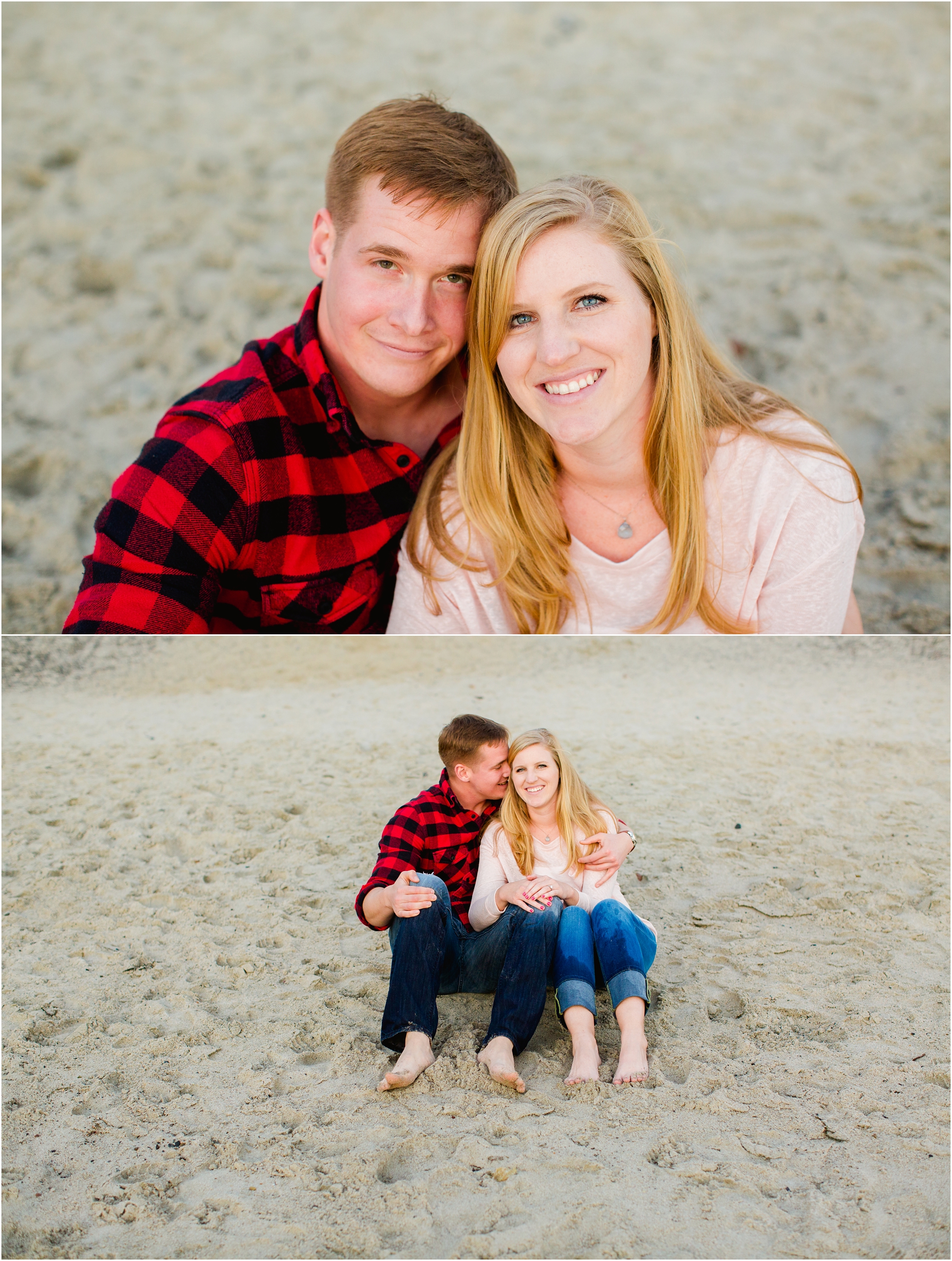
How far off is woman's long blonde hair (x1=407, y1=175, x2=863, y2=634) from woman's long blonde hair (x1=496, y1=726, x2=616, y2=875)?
376mm

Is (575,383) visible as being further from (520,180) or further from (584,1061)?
(520,180)

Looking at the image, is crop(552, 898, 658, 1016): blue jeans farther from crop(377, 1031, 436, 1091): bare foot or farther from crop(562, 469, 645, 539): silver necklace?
crop(562, 469, 645, 539): silver necklace

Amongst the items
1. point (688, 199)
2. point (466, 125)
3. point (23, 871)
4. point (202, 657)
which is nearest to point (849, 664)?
point (688, 199)

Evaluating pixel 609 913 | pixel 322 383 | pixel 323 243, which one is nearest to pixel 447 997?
pixel 609 913

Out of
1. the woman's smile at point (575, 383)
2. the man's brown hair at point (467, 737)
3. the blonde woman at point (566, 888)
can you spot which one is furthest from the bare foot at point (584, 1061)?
the woman's smile at point (575, 383)

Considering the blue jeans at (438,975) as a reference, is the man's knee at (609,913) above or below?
above

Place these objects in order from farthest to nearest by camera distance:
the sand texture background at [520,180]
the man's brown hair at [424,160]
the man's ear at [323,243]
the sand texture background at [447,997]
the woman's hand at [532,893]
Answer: the sand texture background at [520,180] → the man's ear at [323,243] → the man's brown hair at [424,160] → the woman's hand at [532,893] → the sand texture background at [447,997]

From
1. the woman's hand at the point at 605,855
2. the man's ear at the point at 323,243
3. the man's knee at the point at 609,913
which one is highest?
the man's ear at the point at 323,243

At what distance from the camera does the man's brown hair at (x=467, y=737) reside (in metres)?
2.27

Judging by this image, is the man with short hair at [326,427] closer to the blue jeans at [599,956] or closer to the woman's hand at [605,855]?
the woman's hand at [605,855]

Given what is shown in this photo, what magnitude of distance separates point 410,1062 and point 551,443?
147cm

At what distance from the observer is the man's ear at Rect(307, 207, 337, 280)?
2.54m

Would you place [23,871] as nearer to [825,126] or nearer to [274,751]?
[274,751]

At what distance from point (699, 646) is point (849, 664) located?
30.1 inches
